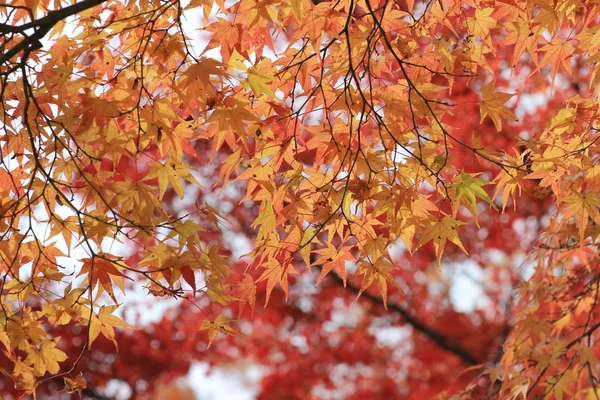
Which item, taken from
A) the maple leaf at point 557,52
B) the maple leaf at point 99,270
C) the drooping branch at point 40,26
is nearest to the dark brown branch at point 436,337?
the maple leaf at point 557,52

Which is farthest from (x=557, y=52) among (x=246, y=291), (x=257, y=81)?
(x=246, y=291)

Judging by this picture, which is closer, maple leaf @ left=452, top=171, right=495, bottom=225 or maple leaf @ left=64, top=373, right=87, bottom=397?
maple leaf @ left=452, top=171, right=495, bottom=225

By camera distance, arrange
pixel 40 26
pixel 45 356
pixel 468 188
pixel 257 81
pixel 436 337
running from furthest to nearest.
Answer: pixel 436 337, pixel 45 356, pixel 468 188, pixel 257 81, pixel 40 26

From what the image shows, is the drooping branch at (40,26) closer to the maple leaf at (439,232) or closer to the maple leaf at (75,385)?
the maple leaf at (75,385)

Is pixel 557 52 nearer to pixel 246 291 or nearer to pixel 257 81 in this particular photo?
pixel 257 81

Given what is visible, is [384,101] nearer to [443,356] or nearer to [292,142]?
[292,142]

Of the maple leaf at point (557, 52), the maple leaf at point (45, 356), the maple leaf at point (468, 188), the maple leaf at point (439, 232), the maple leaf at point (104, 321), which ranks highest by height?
the maple leaf at point (557, 52)

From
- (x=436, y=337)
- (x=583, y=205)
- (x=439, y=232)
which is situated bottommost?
(x=439, y=232)

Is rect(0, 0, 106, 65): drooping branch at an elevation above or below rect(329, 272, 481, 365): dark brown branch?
below

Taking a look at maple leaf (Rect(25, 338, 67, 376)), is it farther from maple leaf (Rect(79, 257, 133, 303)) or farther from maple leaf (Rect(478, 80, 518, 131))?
maple leaf (Rect(478, 80, 518, 131))

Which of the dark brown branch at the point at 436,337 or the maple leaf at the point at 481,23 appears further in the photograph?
the dark brown branch at the point at 436,337

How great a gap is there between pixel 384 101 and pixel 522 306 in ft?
5.92

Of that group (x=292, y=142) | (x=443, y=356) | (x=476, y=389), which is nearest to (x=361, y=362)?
(x=443, y=356)

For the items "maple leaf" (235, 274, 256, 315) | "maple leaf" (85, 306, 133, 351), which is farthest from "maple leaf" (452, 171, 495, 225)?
"maple leaf" (85, 306, 133, 351)
